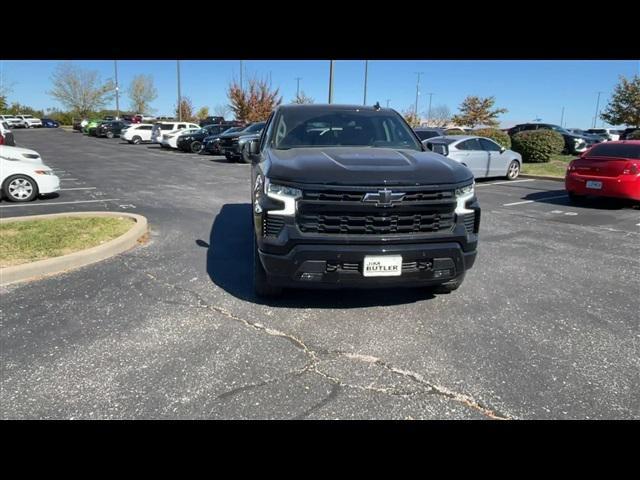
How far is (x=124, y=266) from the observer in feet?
17.7

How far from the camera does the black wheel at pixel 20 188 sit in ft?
30.6

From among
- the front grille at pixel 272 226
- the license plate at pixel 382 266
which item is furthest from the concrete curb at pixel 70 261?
the license plate at pixel 382 266

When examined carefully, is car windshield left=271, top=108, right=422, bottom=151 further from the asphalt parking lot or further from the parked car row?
the parked car row

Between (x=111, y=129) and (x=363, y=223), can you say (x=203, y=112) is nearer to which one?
(x=111, y=129)

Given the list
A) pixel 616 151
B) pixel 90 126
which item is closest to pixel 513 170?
pixel 616 151

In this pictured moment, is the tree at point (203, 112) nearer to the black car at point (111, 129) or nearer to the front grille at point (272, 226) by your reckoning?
the black car at point (111, 129)

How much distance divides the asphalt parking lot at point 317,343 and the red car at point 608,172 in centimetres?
378

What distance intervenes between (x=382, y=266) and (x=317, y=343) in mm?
782

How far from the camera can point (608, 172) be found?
31.6 feet

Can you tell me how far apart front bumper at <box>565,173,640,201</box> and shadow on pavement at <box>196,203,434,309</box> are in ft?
23.6

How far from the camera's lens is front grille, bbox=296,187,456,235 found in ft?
11.7
